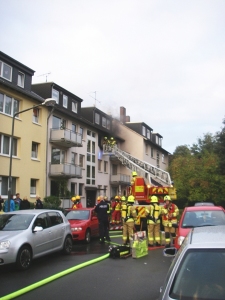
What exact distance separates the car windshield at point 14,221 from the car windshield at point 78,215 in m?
5.41

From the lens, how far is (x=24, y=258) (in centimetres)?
904

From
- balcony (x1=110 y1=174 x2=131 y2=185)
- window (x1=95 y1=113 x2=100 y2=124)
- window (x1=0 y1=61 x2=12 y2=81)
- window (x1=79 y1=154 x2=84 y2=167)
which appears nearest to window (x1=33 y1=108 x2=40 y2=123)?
window (x1=0 y1=61 x2=12 y2=81)

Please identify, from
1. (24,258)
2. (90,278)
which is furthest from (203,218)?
(24,258)

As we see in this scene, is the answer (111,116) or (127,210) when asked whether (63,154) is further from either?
(127,210)

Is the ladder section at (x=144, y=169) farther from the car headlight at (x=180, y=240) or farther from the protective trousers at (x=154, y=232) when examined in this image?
the car headlight at (x=180, y=240)

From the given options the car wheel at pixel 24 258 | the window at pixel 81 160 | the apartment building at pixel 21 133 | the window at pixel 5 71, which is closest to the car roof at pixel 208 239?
the car wheel at pixel 24 258

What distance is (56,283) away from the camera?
7.45 meters

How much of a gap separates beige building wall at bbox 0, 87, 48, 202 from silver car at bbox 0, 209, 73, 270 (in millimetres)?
13444

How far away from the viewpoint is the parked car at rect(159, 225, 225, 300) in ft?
10.7

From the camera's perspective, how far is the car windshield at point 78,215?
50.6 feet

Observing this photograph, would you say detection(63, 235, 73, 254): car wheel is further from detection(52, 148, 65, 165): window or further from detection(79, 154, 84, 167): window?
detection(79, 154, 84, 167): window

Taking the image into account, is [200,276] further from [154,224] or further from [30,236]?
[154,224]

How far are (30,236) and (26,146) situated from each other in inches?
689

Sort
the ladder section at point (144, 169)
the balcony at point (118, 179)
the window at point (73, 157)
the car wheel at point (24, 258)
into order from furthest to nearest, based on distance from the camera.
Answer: the balcony at point (118, 179) → the window at point (73, 157) → the ladder section at point (144, 169) → the car wheel at point (24, 258)
